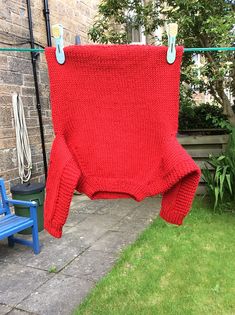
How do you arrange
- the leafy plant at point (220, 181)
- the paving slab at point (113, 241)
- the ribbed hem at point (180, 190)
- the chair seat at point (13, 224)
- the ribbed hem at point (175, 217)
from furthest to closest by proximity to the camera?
1. the leafy plant at point (220, 181)
2. the paving slab at point (113, 241)
3. the chair seat at point (13, 224)
4. the ribbed hem at point (175, 217)
5. the ribbed hem at point (180, 190)

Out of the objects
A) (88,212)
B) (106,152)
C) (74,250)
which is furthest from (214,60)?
(106,152)

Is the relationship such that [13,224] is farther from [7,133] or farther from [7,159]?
[7,133]

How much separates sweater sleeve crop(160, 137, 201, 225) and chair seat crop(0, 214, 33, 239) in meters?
2.18

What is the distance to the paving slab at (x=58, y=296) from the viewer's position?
274 centimetres

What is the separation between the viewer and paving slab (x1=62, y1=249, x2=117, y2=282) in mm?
3262

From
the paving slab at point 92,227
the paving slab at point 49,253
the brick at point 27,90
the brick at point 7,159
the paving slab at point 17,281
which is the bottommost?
the paving slab at point 92,227

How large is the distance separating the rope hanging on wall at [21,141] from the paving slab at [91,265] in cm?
172

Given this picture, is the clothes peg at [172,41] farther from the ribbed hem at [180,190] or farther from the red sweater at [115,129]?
the ribbed hem at [180,190]

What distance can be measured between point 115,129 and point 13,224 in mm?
2297

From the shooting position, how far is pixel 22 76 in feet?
16.4

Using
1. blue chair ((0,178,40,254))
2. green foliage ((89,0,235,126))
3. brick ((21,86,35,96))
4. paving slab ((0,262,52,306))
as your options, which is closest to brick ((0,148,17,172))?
blue chair ((0,178,40,254))

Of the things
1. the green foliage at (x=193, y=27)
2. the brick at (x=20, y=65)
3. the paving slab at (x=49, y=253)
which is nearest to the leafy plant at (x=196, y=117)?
the green foliage at (x=193, y=27)

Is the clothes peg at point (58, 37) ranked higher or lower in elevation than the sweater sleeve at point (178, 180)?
higher

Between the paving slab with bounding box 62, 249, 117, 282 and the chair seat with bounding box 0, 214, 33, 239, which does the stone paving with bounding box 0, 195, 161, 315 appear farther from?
the chair seat with bounding box 0, 214, 33, 239
